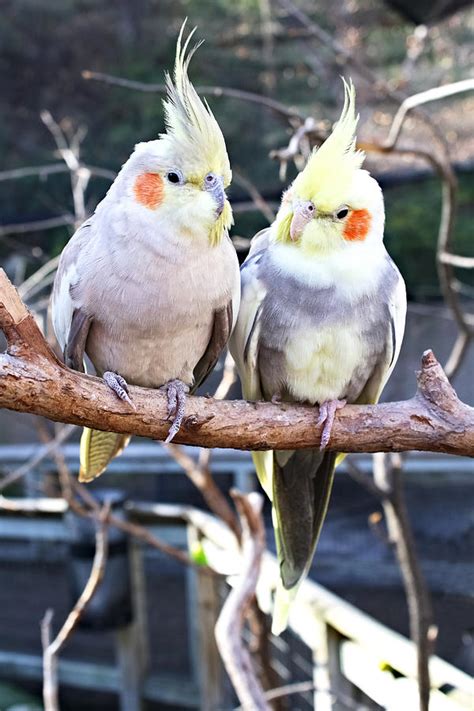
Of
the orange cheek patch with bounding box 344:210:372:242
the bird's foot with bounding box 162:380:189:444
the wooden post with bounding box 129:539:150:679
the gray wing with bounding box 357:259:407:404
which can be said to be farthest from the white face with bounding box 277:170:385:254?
the wooden post with bounding box 129:539:150:679

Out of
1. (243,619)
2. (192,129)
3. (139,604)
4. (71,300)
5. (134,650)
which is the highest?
(192,129)

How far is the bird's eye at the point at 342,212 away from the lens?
143 cm

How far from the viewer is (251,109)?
8375 mm

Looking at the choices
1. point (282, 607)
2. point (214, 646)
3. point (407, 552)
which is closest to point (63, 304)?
point (282, 607)

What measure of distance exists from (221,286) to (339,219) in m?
0.24

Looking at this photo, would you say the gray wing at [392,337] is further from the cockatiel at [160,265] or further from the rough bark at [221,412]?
the cockatiel at [160,265]

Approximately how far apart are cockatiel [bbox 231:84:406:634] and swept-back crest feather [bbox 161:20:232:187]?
6.6 inches

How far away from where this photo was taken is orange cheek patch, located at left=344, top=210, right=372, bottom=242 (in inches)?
57.1

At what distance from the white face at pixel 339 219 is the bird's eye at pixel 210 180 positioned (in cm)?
16

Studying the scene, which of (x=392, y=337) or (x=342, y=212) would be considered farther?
(x=392, y=337)

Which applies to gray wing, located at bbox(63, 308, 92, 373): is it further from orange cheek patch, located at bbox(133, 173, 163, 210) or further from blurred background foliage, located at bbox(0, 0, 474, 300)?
blurred background foliage, located at bbox(0, 0, 474, 300)

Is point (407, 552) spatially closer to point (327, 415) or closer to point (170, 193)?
point (327, 415)

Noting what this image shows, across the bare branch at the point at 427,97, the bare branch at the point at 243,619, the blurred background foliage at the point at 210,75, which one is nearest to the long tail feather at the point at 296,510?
the bare branch at the point at 243,619

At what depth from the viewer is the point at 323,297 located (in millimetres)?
1472
